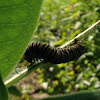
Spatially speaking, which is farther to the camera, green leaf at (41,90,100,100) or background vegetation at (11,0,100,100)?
background vegetation at (11,0,100,100)

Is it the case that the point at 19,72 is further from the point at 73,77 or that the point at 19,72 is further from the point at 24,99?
the point at 24,99

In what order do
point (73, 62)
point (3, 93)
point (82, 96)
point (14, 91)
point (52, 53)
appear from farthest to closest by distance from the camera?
point (73, 62), point (52, 53), point (14, 91), point (82, 96), point (3, 93)

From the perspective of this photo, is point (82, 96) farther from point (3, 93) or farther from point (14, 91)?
point (14, 91)

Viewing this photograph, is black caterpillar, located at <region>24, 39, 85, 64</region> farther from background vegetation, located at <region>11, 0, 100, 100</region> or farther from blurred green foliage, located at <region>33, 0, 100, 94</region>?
blurred green foliage, located at <region>33, 0, 100, 94</region>

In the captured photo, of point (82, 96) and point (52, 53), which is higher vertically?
point (82, 96)

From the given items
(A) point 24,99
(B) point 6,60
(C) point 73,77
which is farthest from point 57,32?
(B) point 6,60

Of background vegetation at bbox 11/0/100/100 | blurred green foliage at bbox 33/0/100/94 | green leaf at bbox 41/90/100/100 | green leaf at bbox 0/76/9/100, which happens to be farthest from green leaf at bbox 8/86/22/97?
blurred green foliage at bbox 33/0/100/94

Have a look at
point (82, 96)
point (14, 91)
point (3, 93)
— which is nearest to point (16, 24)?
point (3, 93)

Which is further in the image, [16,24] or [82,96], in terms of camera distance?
[82,96]
